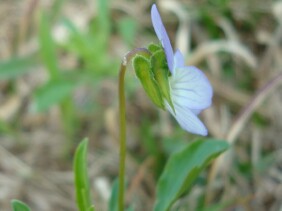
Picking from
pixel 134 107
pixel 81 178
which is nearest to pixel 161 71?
pixel 81 178

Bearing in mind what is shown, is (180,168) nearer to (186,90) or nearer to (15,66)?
(186,90)

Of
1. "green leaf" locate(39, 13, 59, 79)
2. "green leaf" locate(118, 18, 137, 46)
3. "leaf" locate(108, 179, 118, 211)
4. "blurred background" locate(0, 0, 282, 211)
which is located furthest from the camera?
"green leaf" locate(118, 18, 137, 46)

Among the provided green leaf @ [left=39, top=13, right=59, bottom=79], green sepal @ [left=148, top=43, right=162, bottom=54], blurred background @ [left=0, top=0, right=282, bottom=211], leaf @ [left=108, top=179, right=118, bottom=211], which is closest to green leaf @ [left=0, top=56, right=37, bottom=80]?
blurred background @ [left=0, top=0, right=282, bottom=211]

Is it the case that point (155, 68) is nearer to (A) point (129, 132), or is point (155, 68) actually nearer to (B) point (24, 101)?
(A) point (129, 132)

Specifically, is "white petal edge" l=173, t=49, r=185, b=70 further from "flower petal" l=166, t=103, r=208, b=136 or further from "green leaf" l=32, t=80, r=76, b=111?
"green leaf" l=32, t=80, r=76, b=111

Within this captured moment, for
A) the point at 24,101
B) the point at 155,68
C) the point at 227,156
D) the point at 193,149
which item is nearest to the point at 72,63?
the point at 24,101

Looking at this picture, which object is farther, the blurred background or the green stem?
the blurred background

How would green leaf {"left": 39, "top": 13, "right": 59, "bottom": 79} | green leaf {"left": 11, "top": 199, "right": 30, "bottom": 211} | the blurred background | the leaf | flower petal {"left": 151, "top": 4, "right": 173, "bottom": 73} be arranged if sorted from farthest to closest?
green leaf {"left": 39, "top": 13, "right": 59, "bottom": 79}, the blurred background, the leaf, green leaf {"left": 11, "top": 199, "right": 30, "bottom": 211}, flower petal {"left": 151, "top": 4, "right": 173, "bottom": 73}

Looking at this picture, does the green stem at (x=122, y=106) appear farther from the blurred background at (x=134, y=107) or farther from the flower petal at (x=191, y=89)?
the blurred background at (x=134, y=107)

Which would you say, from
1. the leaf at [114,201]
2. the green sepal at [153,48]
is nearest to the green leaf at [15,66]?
the leaf at [114,201]
